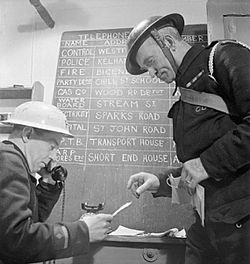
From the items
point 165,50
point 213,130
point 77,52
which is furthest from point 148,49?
point 77,52

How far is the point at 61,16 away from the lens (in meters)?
1.34

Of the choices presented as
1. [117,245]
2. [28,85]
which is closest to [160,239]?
[117,245]

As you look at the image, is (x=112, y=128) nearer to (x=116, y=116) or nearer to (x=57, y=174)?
(x=116, y=116)

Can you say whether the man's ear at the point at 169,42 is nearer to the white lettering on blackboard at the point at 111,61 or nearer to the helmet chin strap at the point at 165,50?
the helmet chin strap at the point at 165,50

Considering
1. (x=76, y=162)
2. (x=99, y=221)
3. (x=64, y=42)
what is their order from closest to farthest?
(x=99, y=221) < (x=76, y=162) < (x=64, y=42)

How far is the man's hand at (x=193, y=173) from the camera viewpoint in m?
0.71

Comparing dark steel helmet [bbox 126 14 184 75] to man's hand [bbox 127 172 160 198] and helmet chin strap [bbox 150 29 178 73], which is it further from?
man's hand [bbox 127 172 160 198]

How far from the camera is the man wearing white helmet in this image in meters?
0.74

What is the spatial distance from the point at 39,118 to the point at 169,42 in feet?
1.22

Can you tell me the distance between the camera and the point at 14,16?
3.00 feet

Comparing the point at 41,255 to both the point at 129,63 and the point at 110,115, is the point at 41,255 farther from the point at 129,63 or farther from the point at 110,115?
the point at 110,115

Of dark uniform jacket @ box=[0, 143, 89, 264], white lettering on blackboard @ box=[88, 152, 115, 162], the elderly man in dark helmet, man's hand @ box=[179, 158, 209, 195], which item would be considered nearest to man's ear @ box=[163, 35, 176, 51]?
the elderly man in dark helmet

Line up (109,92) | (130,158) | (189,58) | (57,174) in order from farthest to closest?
(109,92), (130,158), (57,174), (189,58)

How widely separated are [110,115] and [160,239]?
0.50m
